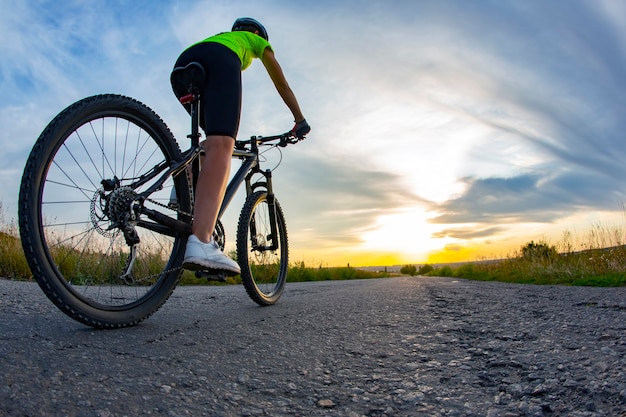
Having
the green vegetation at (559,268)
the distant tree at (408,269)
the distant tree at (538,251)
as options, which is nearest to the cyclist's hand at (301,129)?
the green vegetation at (559,268)

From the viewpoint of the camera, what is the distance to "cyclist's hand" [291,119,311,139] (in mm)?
4516

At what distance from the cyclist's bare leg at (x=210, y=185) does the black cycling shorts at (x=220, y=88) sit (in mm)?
85

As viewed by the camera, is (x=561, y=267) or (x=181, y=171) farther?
(x=561, y=267)

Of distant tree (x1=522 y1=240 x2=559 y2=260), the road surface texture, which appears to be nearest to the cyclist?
the road surface texture

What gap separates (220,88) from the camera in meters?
3.09

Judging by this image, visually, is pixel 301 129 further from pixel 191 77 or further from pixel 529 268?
pixel 529 268

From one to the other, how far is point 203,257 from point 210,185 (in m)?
0.46

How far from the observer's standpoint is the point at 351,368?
82.2 inches

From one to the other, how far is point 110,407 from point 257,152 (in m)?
3.24

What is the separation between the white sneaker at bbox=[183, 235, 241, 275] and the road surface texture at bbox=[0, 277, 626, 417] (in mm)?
356

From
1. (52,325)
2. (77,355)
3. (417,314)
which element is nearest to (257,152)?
(417,314)

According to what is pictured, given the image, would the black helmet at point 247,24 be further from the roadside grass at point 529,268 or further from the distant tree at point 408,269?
the distant tree at point 408,269

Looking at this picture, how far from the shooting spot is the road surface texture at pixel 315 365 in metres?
1.63

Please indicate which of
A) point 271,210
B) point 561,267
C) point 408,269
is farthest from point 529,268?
point 408,269
